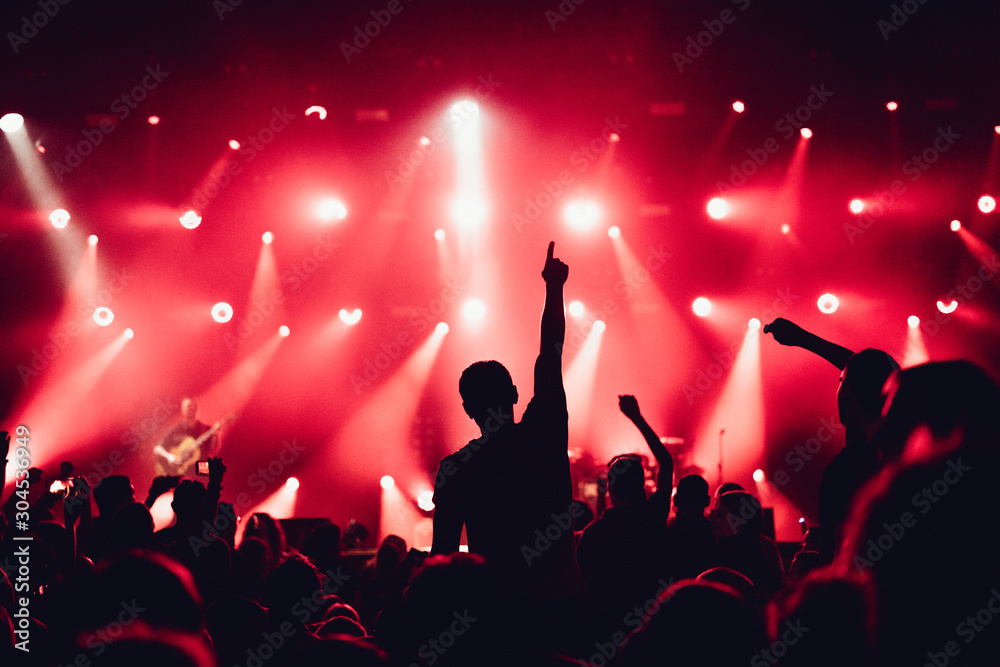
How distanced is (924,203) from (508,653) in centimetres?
1169

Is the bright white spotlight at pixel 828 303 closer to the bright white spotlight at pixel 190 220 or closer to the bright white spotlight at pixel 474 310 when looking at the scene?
the bright white spotlight at pixel 474 310

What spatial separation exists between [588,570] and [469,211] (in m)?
9.33

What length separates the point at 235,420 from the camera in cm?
1128

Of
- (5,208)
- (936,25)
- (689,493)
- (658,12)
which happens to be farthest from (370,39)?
(689,493)

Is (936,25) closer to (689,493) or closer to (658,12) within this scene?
(658,12)

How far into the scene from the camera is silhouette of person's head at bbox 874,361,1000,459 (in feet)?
3.97

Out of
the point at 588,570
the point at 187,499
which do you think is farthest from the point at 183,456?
the point at 588,570

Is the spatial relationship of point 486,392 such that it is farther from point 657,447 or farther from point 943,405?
point 943,405

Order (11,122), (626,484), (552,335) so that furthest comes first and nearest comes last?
(11,122), (626,484), (552,335)

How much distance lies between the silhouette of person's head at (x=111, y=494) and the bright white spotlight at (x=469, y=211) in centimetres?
843

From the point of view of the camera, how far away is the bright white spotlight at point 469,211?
11.2 meters

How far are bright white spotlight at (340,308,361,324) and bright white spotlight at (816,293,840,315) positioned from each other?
7.34 m

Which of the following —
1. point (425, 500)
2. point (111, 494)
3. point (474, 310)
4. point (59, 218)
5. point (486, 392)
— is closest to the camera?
point (486, 392)

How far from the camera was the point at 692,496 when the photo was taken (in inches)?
116
